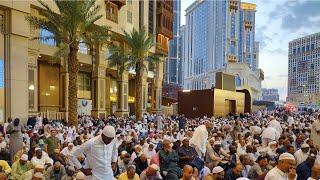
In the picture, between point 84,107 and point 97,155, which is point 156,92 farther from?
point 97,155

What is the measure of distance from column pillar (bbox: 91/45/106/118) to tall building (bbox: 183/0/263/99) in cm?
10751

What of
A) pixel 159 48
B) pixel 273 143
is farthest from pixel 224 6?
pixel 273 143

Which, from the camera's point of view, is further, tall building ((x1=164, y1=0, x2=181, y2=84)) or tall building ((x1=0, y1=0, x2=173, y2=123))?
tall building ((x1=164, y1=0, x2=181, y2=84))

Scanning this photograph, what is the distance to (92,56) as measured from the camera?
1325 inches

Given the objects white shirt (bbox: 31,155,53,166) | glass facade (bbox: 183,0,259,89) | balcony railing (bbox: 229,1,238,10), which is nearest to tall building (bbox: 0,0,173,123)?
white shirt (bbox: 31,155,53,166)

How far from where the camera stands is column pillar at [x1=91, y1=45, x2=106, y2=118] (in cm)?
3369

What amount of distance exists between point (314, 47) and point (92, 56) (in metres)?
131

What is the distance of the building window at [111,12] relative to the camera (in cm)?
3378

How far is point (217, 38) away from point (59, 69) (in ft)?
426

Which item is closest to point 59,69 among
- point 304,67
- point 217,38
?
point 217,38

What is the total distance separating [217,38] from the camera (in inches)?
6265

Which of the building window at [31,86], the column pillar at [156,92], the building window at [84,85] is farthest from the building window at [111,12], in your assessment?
the column pillar at [156,92]

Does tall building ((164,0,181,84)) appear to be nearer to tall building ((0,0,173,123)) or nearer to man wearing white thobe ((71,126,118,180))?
tall building ((0,0,173,123))

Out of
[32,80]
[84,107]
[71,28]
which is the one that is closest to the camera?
[71,28]
